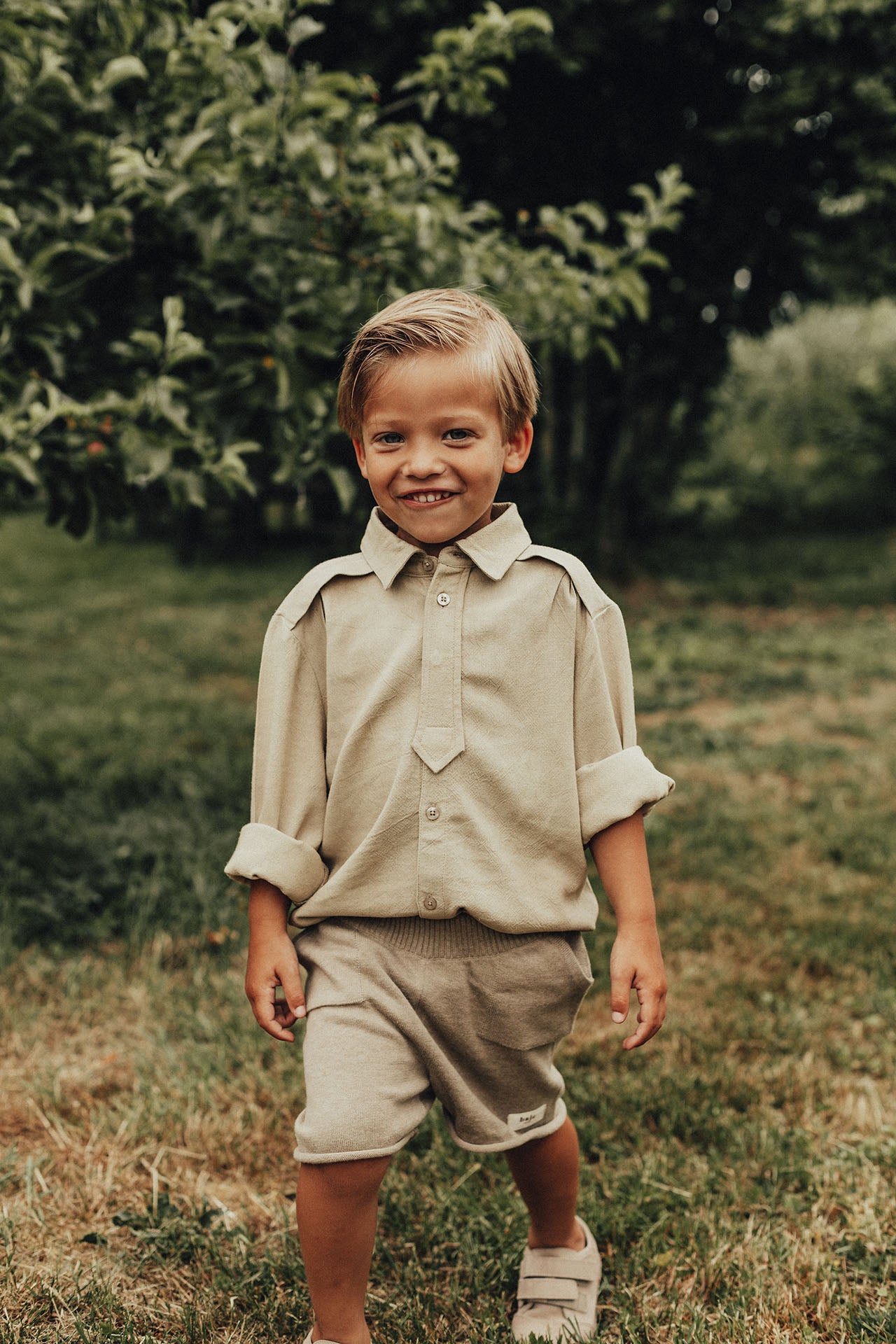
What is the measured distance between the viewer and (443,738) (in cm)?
167

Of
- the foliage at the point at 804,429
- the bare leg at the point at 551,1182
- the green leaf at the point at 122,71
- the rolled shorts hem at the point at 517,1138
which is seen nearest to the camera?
the rolled shorts hem at the point at 517,1138

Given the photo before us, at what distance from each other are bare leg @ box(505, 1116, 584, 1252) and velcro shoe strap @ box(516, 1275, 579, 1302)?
62 mm

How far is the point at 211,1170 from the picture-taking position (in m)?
2.36

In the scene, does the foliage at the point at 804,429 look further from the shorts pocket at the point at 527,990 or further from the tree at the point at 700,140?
the shorts pocket at the point at 527,990

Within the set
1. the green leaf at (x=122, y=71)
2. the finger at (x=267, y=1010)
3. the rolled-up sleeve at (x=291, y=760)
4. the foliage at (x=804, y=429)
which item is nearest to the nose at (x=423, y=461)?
the rolled-up sleeve at (x=291, y=760)

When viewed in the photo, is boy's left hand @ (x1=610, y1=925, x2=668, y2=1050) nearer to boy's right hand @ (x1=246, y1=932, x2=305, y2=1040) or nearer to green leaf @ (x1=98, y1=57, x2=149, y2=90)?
boy's right hand @ (x1=246, y1=932, x2=305, y2=1040)

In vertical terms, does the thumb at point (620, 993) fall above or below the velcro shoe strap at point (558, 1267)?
above

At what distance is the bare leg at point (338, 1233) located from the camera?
160 cm

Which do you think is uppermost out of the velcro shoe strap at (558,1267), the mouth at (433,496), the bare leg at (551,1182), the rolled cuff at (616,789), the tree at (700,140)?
the tree at (700,140)

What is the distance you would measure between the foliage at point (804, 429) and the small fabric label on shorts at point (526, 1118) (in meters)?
12.1

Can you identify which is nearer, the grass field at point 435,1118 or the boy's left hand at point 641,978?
the boy's left hand at point 641,978

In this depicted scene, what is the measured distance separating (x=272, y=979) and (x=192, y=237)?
7.26 feet

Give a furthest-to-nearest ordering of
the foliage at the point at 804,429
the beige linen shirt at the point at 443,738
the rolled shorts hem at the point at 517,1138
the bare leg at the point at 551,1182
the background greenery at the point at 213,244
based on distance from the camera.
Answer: the foliage at the point at 804,429, the background greenery at the point at 213,244, the bare leg at the point at 551,1182, the rolled shorts hem at the point at 517,1138, the beige linen shirt at the point at 443,738

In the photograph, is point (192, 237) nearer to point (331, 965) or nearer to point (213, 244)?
point (213, 244)
